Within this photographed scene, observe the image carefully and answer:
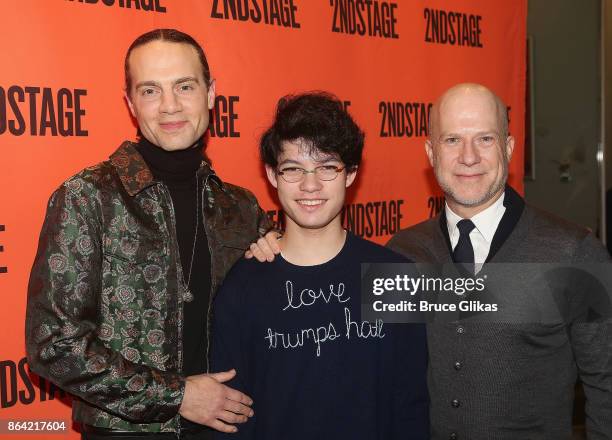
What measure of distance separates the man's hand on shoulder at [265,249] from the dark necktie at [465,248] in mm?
600

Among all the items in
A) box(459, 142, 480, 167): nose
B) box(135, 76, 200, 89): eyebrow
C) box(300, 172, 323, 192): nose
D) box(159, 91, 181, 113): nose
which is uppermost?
box(135, 76, 200, 89): eyebrow

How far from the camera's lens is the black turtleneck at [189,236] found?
6.63 feet

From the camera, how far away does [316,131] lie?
2.02 m

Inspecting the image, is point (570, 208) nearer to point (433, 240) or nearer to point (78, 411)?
point (433, 240)

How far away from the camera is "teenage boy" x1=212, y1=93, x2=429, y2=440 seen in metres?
1.87

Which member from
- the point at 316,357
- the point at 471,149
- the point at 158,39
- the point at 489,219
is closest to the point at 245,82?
the point at 158,39

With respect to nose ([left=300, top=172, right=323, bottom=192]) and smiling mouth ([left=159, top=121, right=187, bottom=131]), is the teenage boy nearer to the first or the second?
nose ([left=300, top=172, right=323, bottom=192])

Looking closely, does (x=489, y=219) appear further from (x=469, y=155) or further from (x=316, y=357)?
(x=316, y=357)

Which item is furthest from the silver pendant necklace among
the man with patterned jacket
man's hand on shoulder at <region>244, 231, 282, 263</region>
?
man's hand on shoulder at <region>244, 231, 282, 263</region>

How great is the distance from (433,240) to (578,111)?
4081 millimetres

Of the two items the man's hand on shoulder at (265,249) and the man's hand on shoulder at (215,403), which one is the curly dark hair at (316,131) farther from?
the man's hand on shoulder at (215,403)

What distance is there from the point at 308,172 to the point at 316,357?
1.80ft

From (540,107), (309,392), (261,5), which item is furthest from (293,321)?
(540,107)

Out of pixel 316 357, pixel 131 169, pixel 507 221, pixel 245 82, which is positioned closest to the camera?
pixel 316 357
